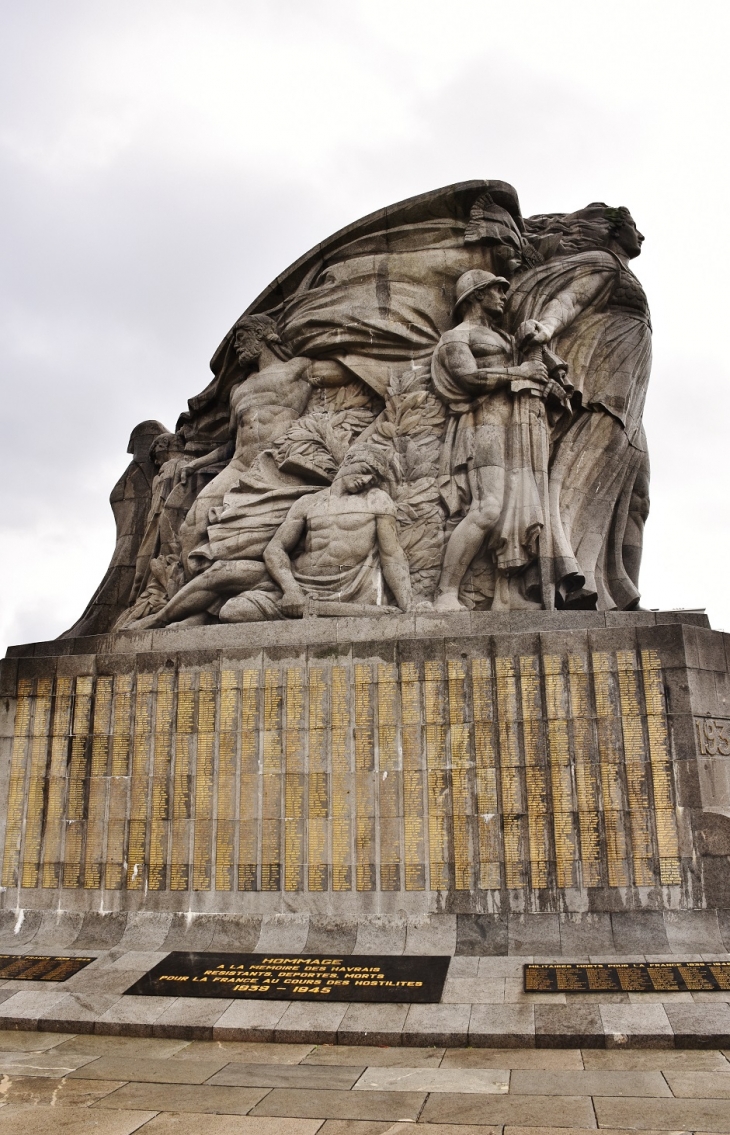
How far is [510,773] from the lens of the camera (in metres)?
8.36

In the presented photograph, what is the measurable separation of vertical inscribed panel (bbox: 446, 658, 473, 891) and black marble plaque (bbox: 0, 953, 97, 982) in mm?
3241

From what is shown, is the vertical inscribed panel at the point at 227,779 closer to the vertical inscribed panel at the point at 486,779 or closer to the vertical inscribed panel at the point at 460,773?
the vertical inscribed panel at the point at 460,773

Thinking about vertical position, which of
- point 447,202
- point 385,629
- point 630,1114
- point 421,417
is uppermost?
point 447,202

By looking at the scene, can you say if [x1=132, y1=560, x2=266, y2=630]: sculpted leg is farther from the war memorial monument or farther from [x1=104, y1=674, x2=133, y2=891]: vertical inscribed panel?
[x1=104, y1=674, x2=133, y2=891]: vertical inscribed panel

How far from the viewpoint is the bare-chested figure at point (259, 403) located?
1107 cm

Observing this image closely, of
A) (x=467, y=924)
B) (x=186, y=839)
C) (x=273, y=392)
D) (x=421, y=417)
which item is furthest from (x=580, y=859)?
(x=273, y=392)

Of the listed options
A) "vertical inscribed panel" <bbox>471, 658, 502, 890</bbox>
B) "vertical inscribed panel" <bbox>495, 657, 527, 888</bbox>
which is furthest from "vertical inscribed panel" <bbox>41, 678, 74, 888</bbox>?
"vertical inscribed panel" <bbox>495, 657, 527, 888</bbox>

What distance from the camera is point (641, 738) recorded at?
A: 8.23 m

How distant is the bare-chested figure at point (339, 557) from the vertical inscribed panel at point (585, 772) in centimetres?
192

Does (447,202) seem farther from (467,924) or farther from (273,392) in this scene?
(467,924)

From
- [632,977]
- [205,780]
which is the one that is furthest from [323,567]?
[632,977]

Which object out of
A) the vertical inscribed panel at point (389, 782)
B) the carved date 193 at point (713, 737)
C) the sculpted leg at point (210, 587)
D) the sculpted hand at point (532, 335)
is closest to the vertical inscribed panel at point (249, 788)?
the vertical inscribed panel at point (389, 782)

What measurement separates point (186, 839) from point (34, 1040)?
2.39m

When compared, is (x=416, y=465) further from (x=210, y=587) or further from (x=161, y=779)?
(x=161, y=779)
